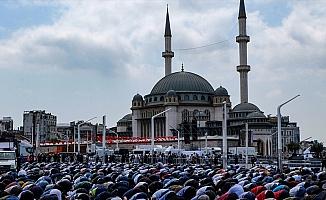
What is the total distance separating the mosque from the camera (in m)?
108

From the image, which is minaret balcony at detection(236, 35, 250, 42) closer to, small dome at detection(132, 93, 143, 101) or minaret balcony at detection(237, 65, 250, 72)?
minaret balcony at detection(237, 65, 250, 72)

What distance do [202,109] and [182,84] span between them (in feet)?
21.9

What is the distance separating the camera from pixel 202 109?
124 meters

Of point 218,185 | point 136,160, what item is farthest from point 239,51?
point 218,185

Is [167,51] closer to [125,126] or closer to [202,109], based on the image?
[202,109]

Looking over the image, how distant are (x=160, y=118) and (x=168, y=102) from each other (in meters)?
4.82

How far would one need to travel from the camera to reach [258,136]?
107188 millimetres

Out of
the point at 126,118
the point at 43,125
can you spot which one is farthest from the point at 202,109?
the point at 43,125

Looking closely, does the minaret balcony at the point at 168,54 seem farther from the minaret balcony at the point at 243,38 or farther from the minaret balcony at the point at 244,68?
the minaret balcony at the point at 244,68

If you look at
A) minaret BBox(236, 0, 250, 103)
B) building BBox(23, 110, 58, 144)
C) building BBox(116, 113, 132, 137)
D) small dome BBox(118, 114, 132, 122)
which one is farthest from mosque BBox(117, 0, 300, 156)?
building BBox(23, 110, 58, 144)

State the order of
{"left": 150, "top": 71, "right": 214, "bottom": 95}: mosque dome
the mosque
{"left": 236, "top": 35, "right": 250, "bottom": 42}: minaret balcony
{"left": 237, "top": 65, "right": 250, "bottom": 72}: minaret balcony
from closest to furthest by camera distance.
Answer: the mosque → {"left": 237, "top": 65, "right": 250, "bottom": 72}: minaret balcony → {"left": 236, "top": 35, "right": 250, "bottom": 42}: minaret balcony → {"left": 150, "top": 71, "right": 214, "bottom": 95}: mosque dome

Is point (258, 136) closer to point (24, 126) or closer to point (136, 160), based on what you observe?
point (136, 160)

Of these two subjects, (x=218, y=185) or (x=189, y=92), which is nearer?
(x=218, y=185)

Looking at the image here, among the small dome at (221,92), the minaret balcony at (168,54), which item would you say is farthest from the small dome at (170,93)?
the minaret balcony at (168,54)
